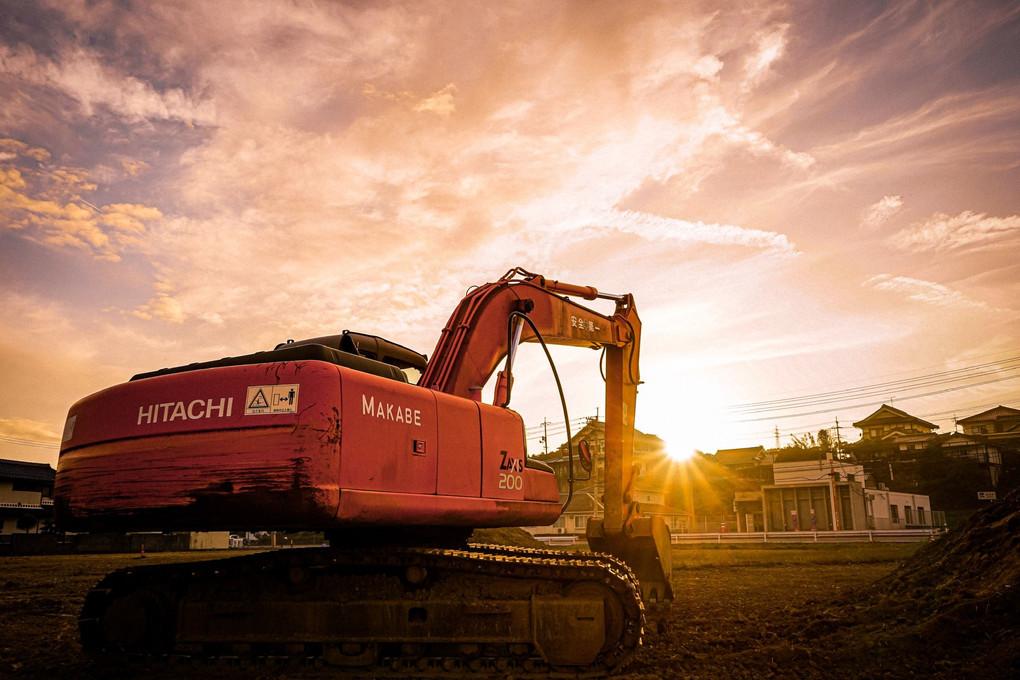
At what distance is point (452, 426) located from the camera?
18.0ft

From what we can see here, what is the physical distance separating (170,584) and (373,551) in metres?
1.63

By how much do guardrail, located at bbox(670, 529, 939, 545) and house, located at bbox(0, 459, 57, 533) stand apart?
136 ft

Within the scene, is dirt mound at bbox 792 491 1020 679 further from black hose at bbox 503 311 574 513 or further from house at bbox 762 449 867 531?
house at bbox 762 449 867 531

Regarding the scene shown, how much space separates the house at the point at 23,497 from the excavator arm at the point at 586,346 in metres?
48.8

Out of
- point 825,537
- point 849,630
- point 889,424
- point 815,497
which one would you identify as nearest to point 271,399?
point 849,630

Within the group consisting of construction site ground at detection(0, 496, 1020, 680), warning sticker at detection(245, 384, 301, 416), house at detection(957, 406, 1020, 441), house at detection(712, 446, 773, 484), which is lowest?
construction site ground at detection(0, 496, 1020, 680)

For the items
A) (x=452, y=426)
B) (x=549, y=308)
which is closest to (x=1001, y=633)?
(x=452, y=426)

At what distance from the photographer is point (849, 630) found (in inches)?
254

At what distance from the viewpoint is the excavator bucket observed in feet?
27.3

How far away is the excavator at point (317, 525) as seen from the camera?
4578mm

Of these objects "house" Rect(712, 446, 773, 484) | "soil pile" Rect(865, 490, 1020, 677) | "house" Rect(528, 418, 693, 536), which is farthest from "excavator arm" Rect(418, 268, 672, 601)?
"house" Rect(712, 446, 773, 484)

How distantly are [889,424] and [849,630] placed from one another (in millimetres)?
83849

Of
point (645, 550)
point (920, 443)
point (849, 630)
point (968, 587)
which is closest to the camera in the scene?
point (968, 587)

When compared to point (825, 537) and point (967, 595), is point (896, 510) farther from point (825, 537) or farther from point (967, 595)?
point (967, 595)
